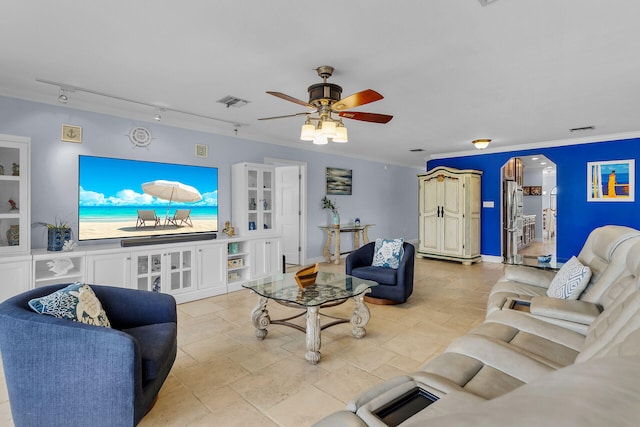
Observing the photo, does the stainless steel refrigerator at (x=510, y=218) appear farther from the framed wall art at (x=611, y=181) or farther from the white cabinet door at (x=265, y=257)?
the white cabinet door at (x=265, y=257)

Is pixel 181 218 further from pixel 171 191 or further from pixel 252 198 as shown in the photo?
pixel 252 198

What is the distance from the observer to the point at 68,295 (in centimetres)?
193

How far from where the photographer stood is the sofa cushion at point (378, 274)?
397 cm

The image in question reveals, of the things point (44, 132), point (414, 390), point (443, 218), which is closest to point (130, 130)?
point (44, 132)

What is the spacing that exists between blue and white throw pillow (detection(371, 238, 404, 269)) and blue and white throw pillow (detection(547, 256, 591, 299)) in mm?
1774

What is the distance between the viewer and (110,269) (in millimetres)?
3672

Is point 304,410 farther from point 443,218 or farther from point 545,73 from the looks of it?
point 443,218

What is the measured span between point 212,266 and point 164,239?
27.6 inches

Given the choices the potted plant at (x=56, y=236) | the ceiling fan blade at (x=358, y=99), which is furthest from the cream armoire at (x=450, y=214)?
the potted plant at (x=56, y=236)

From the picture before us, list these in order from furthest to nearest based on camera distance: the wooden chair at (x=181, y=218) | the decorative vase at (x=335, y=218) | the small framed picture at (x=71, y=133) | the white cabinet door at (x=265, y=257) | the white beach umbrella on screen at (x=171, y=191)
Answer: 1. the decorative vase at (x=335, y=218)
2. the white cabinet door at (x=265, y=257)
3. the wooden chair at (x=181, y=218)
4. the white beach umbrella on screen at (x=171, y=191)
5. the small framed picture at (x=71, y=133)

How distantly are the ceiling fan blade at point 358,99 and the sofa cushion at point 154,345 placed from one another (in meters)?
2.02

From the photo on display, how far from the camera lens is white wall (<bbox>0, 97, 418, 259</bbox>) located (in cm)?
354

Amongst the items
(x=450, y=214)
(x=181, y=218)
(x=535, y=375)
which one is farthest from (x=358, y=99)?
(x=450, y=214)

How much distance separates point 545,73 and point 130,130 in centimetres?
450
